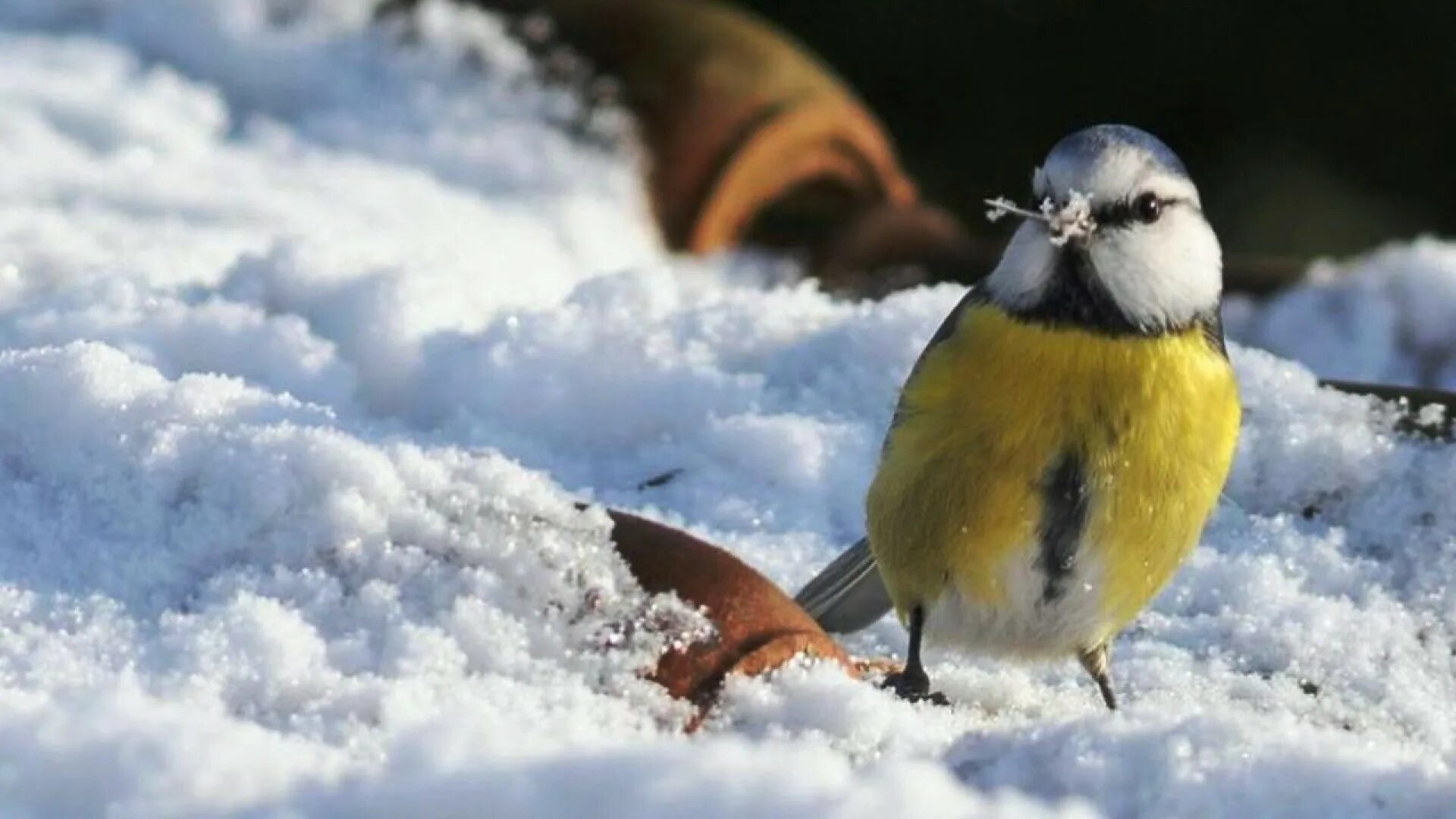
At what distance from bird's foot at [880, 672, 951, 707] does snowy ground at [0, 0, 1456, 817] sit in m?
0.06

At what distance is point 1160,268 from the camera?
188 centimetres

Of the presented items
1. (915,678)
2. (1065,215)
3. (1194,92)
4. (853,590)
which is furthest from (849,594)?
(1194,92)

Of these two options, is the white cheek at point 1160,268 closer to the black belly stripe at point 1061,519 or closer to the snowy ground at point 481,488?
the black belly stripe at point 1061,519

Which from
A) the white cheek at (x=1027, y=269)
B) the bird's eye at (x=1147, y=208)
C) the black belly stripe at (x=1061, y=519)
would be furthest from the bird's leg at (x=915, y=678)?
the bird's eye at (x=1147, y=208)

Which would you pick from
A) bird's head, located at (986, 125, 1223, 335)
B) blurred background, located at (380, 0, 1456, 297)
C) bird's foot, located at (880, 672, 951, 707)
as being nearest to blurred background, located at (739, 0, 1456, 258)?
blurred background, located at (380, 0, 1456, 297)

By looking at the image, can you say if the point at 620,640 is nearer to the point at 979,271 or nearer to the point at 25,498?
the point at 25,498

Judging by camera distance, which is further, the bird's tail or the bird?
the bird's tail

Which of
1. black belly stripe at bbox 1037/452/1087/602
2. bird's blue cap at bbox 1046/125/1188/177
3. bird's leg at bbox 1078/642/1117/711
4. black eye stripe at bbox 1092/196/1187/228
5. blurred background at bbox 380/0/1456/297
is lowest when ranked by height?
bird's leg at bbox 1078/642/1117/711

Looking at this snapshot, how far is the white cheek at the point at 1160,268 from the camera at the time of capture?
1.85 m

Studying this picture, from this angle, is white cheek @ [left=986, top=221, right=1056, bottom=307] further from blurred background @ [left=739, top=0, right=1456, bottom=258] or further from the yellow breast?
blurred background @ [left=739, top=0, right=1456, bottom=258]

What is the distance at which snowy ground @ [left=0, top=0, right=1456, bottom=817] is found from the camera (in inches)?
50.6

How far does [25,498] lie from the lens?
173 centimetres

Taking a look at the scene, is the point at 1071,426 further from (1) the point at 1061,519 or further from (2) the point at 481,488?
(2) the point at 481,488

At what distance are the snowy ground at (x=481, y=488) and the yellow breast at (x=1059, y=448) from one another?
0.12 metres
